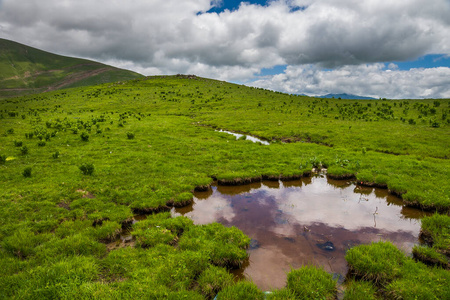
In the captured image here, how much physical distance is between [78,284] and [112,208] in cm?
537

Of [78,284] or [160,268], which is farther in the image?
[160,268]

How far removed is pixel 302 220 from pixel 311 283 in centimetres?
468

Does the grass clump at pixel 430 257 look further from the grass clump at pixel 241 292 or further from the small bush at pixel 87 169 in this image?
the small bush at pixel 87 169

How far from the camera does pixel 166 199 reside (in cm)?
1292

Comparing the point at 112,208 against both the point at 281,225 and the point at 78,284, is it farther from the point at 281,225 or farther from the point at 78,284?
the point at 281,225

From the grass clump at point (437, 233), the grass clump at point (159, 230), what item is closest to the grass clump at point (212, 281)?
the grass clump at point (159, 230)

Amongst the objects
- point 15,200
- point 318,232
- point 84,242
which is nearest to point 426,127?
point 318,232

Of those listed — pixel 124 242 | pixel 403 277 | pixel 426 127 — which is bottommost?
pixel 124 242

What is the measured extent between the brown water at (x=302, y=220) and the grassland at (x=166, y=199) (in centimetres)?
77

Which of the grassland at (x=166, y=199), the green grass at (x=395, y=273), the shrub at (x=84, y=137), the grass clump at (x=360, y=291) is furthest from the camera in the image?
the shrub at (x=84, y=137)

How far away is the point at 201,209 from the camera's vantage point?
1282cm

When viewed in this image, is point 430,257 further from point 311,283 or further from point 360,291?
point 311,283

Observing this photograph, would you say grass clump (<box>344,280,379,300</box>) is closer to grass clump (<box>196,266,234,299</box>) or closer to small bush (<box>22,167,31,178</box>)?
grass clump (<box>196,266,234,299</box>)

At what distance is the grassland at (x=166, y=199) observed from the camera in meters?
6.94
